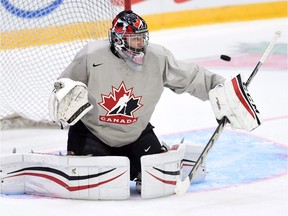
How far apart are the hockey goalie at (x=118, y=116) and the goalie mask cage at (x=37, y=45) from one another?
3.23 feet

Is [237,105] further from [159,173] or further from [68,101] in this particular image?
[68,101]

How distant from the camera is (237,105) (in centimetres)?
341

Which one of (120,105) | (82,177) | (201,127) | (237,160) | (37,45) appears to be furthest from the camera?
(37,45)

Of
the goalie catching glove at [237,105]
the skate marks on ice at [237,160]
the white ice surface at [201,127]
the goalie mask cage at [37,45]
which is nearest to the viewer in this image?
the white ice surface at [201,127]

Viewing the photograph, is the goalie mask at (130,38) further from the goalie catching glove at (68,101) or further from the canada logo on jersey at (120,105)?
the goalie catching glove at (68,101)

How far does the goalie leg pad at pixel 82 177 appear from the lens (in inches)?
135

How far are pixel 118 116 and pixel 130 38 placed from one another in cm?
34

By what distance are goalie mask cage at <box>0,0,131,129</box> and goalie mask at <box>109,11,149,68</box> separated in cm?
99

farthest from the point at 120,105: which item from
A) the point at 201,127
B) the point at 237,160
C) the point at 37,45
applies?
the point at 37,45

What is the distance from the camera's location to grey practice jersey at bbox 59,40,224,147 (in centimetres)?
352

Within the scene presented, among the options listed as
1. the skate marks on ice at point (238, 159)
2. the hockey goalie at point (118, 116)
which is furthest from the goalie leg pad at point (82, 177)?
the skate marks on ice at point (238, 159)

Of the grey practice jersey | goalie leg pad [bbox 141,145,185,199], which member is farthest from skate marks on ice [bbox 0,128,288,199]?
the grey practice jersey

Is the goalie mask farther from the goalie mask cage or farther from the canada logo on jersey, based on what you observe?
the goalie mask cage

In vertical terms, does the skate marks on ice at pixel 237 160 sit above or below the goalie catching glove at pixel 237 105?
below
